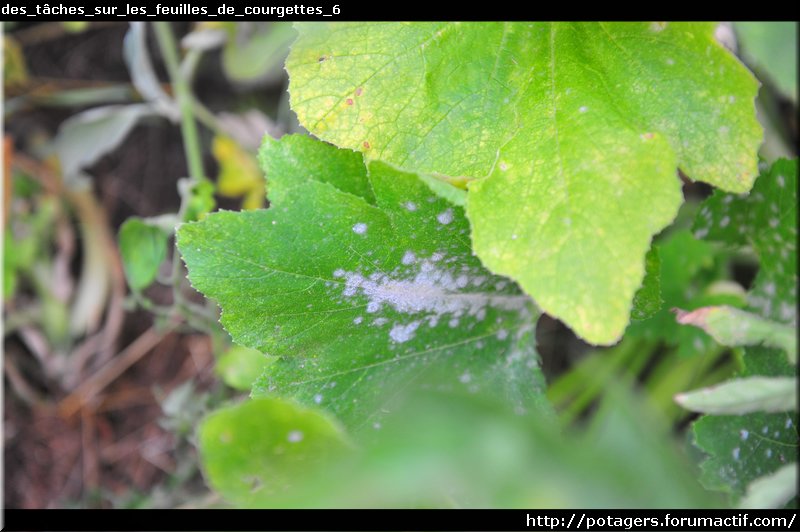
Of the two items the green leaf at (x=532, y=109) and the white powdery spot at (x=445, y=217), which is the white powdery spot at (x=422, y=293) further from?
the green leaf at (x=532, y=109)

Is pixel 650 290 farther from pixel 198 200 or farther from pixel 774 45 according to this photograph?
pixel 198 200

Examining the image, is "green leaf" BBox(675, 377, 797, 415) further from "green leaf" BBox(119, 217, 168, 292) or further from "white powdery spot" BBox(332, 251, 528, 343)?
"green leaf" BBox(119, 217, 168, 292)

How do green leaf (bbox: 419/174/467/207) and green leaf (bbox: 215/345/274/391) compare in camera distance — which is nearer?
green leaf (bbox: 419/174/467/207)

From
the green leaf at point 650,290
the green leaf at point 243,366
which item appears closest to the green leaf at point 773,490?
the green leaf at point 650,290

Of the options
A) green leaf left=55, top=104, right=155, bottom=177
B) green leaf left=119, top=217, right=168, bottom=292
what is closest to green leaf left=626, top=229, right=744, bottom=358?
green leaf left=119, top=217, right=168, bottom=292

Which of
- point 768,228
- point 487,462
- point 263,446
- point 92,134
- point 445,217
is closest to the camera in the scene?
point 487,462

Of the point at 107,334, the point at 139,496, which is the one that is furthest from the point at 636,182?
the point at 107,334

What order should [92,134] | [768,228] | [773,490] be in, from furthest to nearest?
[92,134]
[768,228]
[773,490]

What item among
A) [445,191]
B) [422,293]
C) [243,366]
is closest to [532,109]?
[445,191]
